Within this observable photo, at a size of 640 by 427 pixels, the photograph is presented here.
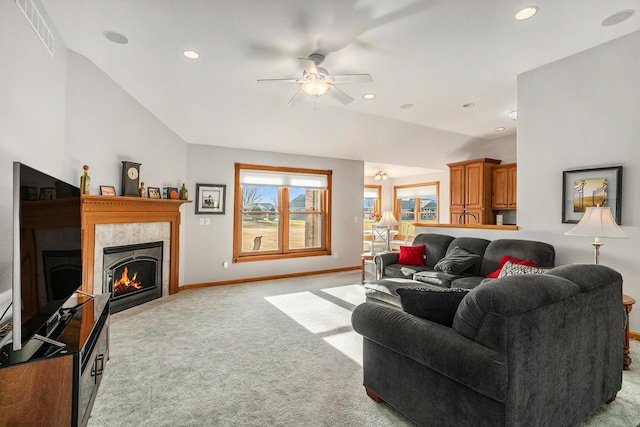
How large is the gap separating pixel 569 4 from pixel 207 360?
163 inches

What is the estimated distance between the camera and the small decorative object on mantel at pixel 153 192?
4590mm

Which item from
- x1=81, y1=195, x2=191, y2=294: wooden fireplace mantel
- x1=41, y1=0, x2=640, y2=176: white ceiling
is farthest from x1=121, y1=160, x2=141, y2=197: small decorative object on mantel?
x1=41, y1=0, x2=640, y2=176: white ceiling

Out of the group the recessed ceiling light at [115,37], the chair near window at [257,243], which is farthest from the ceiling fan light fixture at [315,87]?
the chair near window at [257,243]

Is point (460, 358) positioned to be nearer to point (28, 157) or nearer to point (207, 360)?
point (207, 360)

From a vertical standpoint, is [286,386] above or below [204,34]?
below

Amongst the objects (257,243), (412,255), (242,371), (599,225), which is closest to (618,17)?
(599,225)

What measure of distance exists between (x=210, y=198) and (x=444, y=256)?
3864 millimetres

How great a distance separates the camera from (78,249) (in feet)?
7.08

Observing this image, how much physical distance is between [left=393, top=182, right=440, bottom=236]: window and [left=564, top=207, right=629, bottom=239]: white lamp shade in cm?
616

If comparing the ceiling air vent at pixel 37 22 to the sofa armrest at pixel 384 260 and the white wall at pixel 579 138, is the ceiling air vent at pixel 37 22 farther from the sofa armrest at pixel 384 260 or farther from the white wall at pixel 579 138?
→ the white wall at pixel 579 138

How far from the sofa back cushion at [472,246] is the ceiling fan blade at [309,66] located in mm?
2934

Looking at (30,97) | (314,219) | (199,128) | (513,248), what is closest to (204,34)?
(30,97)

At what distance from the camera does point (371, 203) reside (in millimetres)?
10531

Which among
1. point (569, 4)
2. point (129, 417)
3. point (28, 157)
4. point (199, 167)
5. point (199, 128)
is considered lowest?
point (129, 417)
